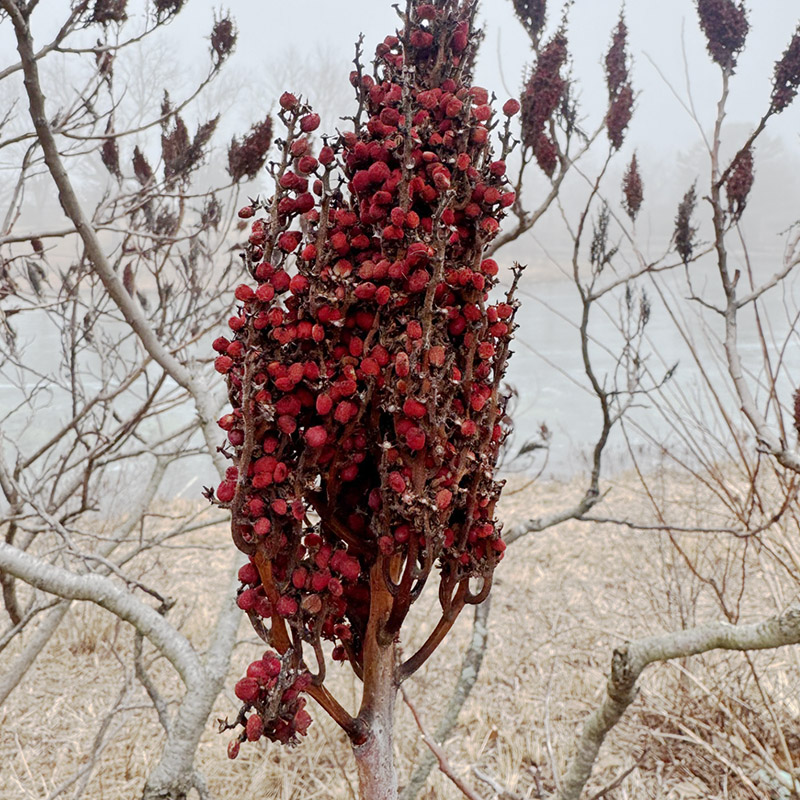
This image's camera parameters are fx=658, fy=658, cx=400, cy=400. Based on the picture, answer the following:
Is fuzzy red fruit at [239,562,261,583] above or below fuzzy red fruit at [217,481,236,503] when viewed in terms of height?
below

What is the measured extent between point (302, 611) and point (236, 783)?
2290mm

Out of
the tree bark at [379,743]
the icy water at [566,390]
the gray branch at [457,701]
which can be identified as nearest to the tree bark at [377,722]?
the tree bark at [379,743]

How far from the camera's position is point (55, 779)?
8.18ft

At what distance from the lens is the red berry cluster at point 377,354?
2.02ft

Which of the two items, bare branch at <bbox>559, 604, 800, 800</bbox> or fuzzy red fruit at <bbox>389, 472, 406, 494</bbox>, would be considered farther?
bare branch at <bbox>559, 604, 800, 800</bbox>

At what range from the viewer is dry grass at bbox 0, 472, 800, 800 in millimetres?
2322

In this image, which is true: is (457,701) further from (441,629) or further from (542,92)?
(542,92)

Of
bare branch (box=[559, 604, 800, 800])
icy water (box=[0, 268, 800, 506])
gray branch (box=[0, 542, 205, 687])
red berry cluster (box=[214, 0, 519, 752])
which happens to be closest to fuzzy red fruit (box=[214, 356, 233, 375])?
red berry cluster (box=[214, 0, 519, 752])

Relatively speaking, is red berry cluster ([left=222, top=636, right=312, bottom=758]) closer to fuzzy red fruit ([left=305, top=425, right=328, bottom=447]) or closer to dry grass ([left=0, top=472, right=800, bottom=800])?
fuzzy red fruit ([left=305, top=425, right=328, bottom=447])

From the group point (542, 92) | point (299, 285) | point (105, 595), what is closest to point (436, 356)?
point (299, 285)

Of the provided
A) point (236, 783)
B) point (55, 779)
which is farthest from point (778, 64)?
point (55, 779)

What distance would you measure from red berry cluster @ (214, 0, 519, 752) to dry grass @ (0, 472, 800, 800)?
0.98 meters

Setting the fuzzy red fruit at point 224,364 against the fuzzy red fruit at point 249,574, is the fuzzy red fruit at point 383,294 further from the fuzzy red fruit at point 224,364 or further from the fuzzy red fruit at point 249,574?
the fuzzy red fruit at point 249,574

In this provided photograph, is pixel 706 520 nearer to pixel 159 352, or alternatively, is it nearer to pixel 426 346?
pixel 159 352
